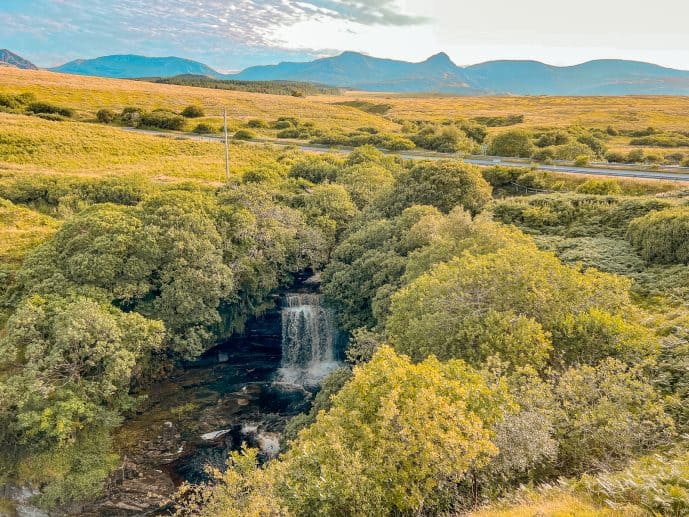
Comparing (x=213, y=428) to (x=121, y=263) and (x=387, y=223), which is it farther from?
(x=387, y=223)

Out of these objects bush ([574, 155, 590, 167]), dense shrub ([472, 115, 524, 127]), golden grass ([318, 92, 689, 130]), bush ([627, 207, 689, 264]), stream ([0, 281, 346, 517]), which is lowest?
stream ([0, 281, 346, 517])

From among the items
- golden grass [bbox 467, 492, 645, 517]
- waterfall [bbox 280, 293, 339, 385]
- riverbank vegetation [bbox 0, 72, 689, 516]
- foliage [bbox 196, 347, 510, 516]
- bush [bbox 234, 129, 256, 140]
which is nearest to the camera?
golden grass [bbox 467, 492, 645, 517]

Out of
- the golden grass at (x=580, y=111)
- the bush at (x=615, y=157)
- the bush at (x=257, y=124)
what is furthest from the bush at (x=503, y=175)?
the bush at (x=257, y=124)

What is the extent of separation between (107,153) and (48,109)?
30.8 m

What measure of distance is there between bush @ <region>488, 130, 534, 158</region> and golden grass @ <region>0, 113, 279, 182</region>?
3276cm

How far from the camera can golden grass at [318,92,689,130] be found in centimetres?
9606

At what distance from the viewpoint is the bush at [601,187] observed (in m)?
38.2

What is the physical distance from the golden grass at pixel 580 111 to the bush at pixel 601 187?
59832 mm

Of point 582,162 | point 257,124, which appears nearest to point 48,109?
point 257,124

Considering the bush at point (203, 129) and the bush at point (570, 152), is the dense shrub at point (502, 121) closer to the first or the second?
the bush at point (570, 152)

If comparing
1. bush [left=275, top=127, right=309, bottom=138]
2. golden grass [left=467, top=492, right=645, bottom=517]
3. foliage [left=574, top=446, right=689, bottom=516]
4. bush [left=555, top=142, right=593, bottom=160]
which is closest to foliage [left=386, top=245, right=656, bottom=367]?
foliage [left=574, top=446, right=689, bottom=516]

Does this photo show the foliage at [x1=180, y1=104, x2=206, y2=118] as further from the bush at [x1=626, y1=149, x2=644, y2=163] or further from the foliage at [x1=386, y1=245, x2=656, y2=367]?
the foliage at [x1=386, y1=245, x2=656, y2=367]

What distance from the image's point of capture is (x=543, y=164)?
52.1 meters

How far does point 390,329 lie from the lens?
21344 millimetres
